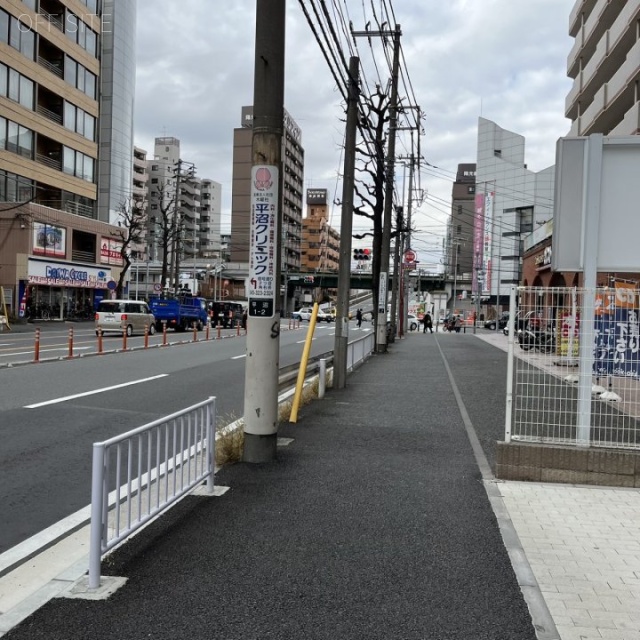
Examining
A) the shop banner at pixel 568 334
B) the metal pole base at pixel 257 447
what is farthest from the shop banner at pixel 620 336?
the metal pole base at pixel 257 447

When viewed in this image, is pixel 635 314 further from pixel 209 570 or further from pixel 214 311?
pixel 214 311

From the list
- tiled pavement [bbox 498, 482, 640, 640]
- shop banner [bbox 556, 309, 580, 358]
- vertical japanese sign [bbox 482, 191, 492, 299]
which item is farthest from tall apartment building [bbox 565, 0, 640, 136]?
vertical japanese sign [bbox 482, 191, 492, 299]

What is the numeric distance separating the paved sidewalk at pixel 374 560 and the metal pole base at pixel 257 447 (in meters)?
0.15

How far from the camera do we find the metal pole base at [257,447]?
6352mm

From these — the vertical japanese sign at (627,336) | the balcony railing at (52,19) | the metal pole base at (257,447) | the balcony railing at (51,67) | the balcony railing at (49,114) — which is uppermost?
the balcony railing at (52,19)

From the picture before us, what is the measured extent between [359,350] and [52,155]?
33019 millimetres

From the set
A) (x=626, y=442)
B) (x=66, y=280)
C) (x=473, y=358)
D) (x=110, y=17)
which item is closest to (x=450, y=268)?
(x=110, y=17)

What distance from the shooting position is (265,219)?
6.17 metres

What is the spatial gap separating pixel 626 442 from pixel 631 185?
2.72 m

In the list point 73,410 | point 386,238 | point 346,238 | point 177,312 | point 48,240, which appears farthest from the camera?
point 48,240

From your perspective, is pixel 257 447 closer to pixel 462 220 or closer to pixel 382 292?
pixel 382 292

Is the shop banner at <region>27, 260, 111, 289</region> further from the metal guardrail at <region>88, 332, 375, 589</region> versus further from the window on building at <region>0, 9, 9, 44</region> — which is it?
the metal guardrail at <region>88, 332, 375, 589</region>

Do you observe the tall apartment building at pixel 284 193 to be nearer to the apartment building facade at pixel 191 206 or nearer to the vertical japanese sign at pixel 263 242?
the apartment building facade at pixel 191 206

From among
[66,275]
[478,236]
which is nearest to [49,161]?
[66,275]
